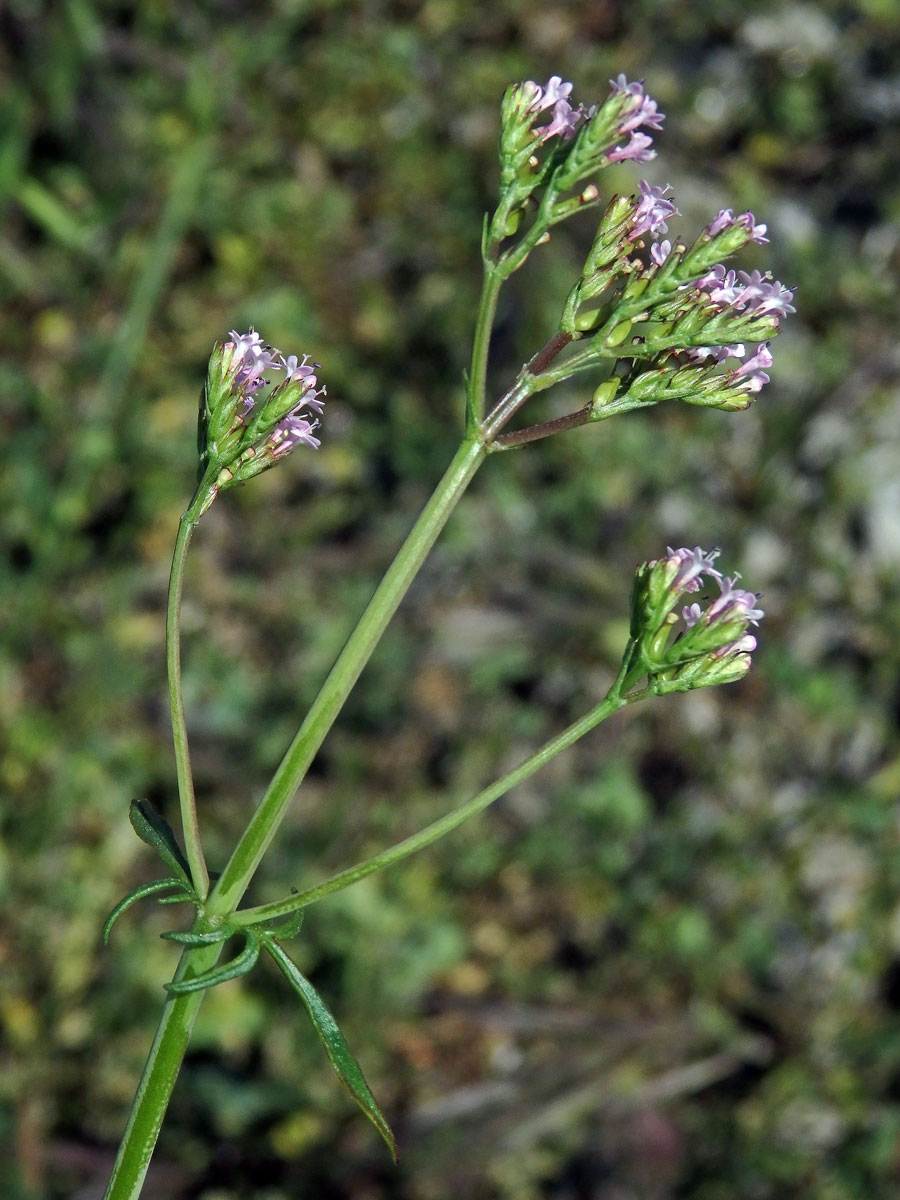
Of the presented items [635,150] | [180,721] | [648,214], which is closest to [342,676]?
[180,721]

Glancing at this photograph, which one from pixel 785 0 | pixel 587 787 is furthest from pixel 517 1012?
pixel 785 0

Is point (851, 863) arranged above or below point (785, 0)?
below

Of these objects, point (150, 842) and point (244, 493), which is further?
point (244, 493)

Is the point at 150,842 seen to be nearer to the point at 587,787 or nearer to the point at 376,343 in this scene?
the point at 587,787

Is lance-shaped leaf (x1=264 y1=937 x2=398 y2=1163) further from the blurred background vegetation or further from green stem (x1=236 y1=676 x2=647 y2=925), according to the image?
the blurred background vegetation

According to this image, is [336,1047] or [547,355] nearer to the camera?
[336,1047]

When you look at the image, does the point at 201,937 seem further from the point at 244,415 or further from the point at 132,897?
the point at 244,415

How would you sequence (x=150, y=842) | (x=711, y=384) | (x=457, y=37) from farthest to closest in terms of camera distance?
(x=457, y=37) → (x=711, y=384) → (x=150, y=842)
